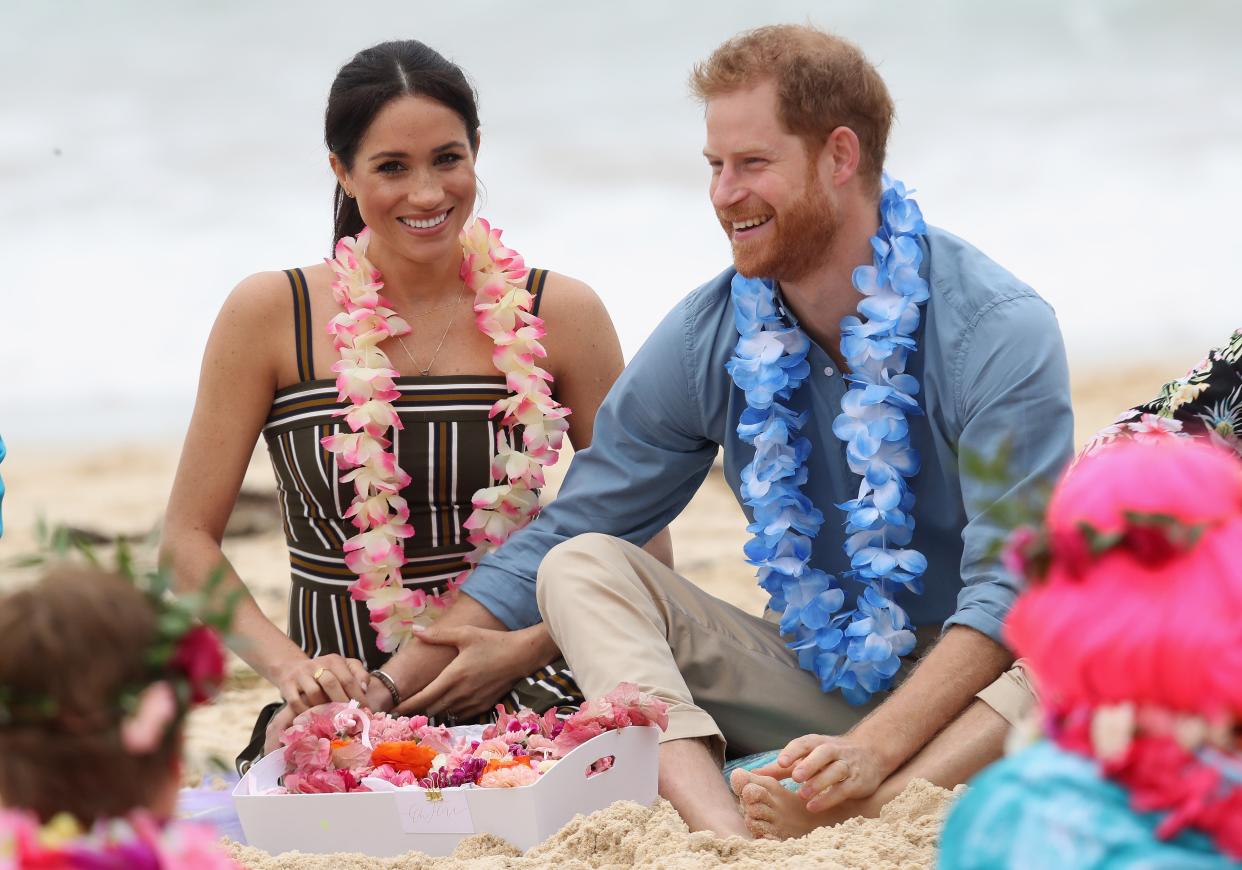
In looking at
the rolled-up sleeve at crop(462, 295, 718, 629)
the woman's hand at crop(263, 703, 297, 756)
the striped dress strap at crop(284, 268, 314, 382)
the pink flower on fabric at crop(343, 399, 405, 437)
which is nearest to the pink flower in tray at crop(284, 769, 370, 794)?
the woman's hand at crop(263, 703, 297, 756)

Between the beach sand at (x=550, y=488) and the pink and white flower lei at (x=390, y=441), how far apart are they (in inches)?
23.4

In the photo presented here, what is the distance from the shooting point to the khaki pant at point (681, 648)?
332 centimetres

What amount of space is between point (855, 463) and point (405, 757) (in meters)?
1.19

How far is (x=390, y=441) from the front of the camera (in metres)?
3.91

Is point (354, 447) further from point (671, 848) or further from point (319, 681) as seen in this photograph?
point (671, 848)

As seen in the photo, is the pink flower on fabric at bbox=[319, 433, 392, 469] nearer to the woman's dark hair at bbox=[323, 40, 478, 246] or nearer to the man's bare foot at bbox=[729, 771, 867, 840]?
the woman's dark hair at bbox=[323, 40, 478, 246]

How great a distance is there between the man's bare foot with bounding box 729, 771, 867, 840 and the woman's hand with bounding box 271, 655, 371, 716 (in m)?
1.06

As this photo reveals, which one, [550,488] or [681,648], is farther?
[550,488]

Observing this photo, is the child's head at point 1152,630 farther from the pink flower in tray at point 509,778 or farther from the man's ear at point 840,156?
the man's ear at point 840,156

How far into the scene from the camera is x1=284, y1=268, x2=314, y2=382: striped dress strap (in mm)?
3938

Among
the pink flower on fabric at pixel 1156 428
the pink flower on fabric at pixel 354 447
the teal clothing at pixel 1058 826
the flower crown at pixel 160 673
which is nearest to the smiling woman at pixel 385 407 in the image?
the pink flower on fabric at pixel 354 447

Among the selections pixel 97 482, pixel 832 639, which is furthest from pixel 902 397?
pixel 97 482

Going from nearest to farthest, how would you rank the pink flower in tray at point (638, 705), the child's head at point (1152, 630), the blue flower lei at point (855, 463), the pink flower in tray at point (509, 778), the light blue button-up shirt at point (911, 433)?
1. the child's head at point (1152, 630)
2. the pink flower in tray at point (509, 778)
3. the pink flower in tray at point (638, 705)
4. the light blue button-up shirt at point (911, 433)
5. the blue flower lei at point (855, 463)

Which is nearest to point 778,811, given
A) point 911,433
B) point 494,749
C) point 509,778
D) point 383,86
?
point 509,778
